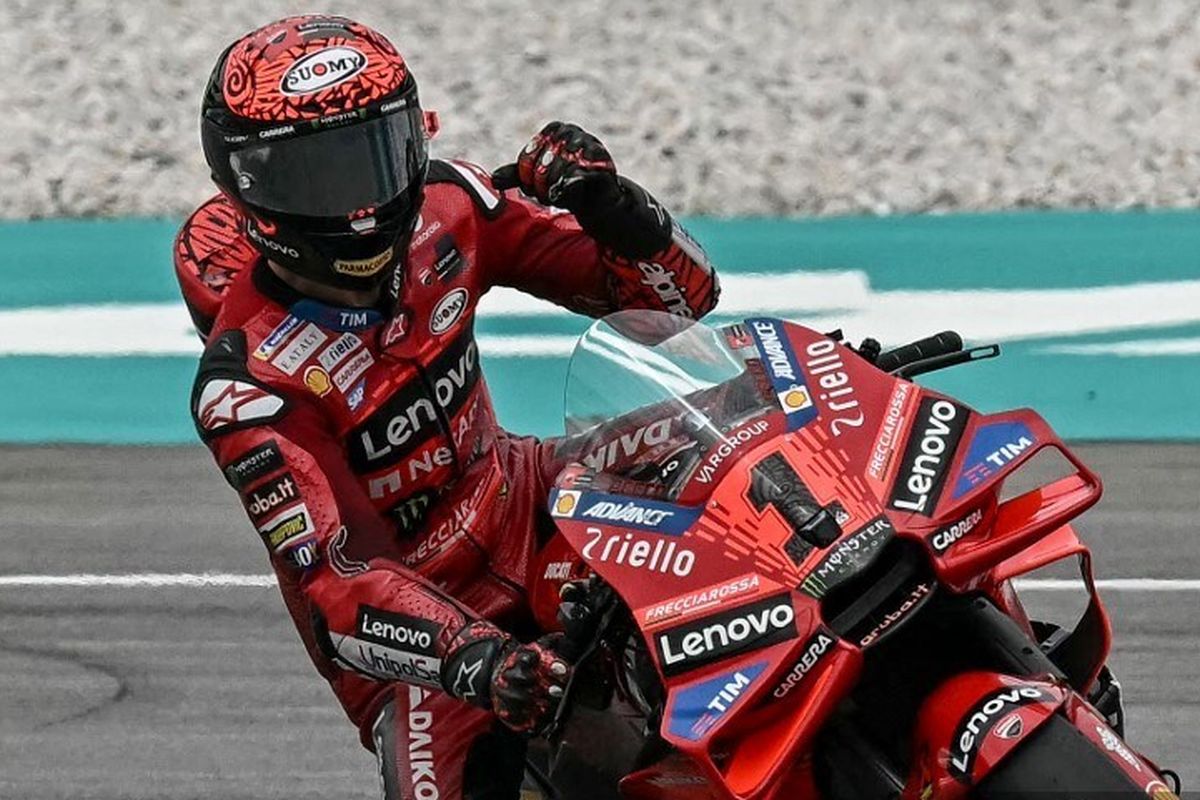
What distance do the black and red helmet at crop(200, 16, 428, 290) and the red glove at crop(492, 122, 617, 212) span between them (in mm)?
357

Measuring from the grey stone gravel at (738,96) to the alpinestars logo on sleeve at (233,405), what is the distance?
6.15 meters

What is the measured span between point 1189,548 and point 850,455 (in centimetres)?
395

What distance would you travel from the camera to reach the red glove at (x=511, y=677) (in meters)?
3.58

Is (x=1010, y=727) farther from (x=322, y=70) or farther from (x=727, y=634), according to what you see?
(x=322, y=70)

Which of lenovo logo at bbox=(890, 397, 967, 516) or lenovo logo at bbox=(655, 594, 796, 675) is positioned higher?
lenovo logo at bbox=(890, 397, 967, 516)

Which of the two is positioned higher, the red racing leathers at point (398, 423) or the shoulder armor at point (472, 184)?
the shoulder armor at point (472, 184)

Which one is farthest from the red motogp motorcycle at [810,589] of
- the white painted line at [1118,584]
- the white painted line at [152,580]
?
the white painted line at [152,580]

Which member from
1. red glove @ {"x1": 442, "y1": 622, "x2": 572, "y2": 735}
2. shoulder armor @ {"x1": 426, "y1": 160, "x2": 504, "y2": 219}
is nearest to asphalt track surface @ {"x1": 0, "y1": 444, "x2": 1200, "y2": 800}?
shoulder armor @ {"x1": 426, "y1": 160, "x2": 504, "y2": 219}

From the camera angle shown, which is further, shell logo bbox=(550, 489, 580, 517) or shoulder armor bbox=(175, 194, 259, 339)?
shoulder armor bbox=(175, 194, 259, 339)

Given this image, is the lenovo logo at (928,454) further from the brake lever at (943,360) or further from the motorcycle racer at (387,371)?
the motorcycle racer at (387,371)

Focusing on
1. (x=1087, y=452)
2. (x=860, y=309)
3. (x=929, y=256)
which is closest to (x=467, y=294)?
(x=1087, y=452)

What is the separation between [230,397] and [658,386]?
881 millimetres

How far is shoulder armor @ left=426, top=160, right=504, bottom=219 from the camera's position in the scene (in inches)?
186

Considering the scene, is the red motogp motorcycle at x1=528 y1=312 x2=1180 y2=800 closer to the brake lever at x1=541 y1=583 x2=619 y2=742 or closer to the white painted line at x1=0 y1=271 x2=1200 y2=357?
the brake lever at x1=541 y1=583 x2=619 y2=742
